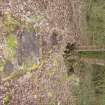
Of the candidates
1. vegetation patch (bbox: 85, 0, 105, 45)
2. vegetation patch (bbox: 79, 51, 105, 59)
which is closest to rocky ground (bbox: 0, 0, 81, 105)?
vegetation patch (bbox: 85, 0, 105, 45)

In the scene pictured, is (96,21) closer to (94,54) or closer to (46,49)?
(94,54)

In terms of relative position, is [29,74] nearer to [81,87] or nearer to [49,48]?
[49,48]

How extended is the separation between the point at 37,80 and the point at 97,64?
47.3 inches

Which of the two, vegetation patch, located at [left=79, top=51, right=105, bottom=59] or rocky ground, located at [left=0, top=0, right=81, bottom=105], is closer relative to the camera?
rocky ground, located at [left=0, top=0, right=81, bottom=105]

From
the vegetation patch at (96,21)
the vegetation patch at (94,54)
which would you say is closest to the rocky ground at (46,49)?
the vegetation patch at (96,21)

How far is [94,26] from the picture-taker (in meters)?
5.21

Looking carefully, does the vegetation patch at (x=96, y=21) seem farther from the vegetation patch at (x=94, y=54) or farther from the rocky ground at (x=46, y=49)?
the rocky ground at (x=46, y=49)

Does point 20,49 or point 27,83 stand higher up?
point 20,49

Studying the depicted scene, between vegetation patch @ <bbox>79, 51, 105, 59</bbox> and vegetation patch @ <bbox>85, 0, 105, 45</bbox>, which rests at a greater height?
vegetation patch @ <bbox>85, 0, 105, 45</bbox>

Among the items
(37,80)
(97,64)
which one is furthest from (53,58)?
(97,64)

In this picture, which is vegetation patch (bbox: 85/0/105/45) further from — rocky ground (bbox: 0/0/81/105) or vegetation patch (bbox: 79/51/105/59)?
rocky ground (bbox: 0/0/81/105)

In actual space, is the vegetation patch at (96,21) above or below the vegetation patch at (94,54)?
above

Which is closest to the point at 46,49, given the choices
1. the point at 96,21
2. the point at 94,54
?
the point at 94,54

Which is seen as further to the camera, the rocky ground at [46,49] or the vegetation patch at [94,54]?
the vegetation patch at [94,54]
